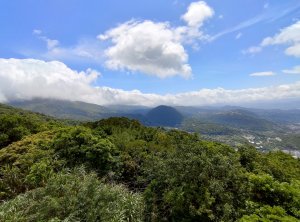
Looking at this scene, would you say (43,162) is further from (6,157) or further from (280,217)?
(280,217)

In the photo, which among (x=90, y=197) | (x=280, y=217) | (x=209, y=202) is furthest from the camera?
(x=90, y=197)

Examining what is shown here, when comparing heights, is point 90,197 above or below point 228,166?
below

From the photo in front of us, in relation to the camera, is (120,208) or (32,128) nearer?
(120,208)

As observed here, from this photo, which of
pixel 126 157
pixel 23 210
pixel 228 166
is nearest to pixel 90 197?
pixel 23 210

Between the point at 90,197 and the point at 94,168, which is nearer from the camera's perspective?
the point at 90,197

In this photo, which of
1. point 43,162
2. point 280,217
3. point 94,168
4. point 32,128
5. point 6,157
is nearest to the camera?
point 280,217

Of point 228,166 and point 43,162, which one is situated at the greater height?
point 228,166

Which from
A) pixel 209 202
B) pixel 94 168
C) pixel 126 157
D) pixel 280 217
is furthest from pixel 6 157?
pixel 280 217

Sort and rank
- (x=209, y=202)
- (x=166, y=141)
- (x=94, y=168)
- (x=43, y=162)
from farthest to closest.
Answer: (x=166, y=141) → (x=94, y=168) → (x=43, y=162) → (x=209, y=202)

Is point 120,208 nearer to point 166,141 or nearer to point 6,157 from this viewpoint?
point 6,157
